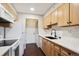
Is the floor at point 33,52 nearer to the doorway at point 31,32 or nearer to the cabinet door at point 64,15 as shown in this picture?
the doorway at point 31,32

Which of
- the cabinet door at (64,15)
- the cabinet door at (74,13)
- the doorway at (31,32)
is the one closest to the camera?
the cabinet door at (74,13)

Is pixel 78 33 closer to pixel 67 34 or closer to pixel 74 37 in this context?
pixel 74 37

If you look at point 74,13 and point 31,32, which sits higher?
point 74,13

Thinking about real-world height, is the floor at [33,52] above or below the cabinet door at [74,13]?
below

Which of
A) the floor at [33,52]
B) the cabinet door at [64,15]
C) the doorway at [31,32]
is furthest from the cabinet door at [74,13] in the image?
the doorway at [31,32]

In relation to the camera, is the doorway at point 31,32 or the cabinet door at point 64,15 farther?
the doorway at point 31,32

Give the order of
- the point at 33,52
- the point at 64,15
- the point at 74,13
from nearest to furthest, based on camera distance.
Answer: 1. the point at 74,13
2. the point at 64,15
3. the point at 33,52

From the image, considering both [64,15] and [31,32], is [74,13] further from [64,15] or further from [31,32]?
[31,32]

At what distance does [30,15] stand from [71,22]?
4.17 metres

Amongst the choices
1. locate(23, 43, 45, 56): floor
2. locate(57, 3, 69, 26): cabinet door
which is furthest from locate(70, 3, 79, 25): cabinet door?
locate(23, 43, 45, 56): floor

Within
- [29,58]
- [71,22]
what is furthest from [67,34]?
[29,58]

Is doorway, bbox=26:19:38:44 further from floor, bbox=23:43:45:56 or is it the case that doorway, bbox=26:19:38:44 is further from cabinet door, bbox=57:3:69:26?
cabinet door, bbox=57:3:69:26

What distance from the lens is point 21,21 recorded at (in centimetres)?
572

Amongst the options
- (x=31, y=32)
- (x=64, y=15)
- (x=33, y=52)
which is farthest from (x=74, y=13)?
(x=31, y=32)
